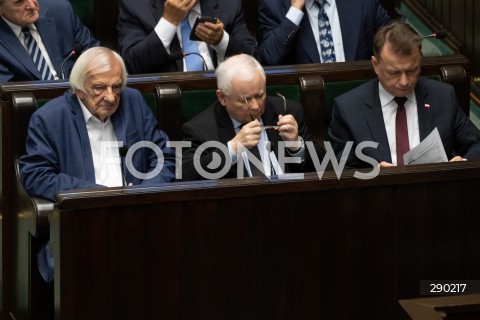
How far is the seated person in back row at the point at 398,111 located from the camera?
3271mm

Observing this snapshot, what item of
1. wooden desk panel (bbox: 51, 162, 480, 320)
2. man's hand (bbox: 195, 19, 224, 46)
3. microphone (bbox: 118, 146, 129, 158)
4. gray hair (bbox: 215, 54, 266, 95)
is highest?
man's hand (bbox: 195, 19, 224, 46)

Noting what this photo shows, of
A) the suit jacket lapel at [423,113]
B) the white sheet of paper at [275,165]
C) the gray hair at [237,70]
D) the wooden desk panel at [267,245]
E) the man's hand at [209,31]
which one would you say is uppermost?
the man's hand at [209,31]

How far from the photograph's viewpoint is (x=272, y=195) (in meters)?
2.76

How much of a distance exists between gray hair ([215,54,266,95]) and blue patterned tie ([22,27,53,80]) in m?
0.68

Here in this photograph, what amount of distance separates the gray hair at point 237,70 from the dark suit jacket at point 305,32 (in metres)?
0.63

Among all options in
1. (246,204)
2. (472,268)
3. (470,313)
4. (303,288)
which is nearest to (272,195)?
(246,204)

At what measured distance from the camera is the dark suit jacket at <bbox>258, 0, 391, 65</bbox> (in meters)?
3.78

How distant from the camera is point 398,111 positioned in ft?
11.0

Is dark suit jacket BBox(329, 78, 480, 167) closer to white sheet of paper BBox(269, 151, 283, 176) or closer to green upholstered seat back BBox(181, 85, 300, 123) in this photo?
white sheet of paper BBox(269, 151, 283, 176)

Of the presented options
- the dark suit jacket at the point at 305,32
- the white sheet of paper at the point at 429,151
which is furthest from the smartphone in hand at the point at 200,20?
the white sheet of paper at the point at 429,151

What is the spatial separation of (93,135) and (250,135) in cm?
43

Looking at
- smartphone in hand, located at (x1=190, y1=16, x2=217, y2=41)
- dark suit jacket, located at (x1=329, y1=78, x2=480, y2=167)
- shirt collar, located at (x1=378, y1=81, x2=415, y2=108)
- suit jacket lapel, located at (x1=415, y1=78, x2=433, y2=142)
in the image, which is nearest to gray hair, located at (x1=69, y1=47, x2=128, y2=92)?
smartphone in hand, located at (x1=190, y1=16, x2=217, y2=41)

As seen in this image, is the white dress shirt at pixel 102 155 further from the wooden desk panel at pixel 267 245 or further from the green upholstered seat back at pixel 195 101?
the wooden desk panel at pixel 267 245

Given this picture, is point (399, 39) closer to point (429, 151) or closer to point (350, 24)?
point (429, 151)
